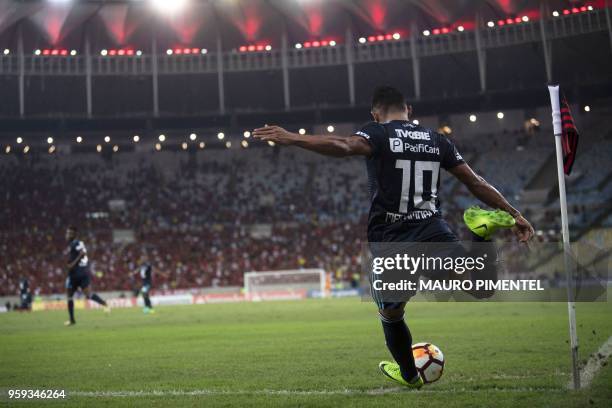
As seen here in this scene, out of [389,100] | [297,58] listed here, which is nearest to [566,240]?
[389,100]

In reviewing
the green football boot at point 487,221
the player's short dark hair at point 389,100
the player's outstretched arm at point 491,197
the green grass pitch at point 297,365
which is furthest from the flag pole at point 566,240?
the player's short dark hair at point 389,100

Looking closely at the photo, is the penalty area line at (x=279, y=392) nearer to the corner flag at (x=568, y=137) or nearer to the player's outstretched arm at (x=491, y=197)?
the player's outstretched arm at (x=491, y=197)

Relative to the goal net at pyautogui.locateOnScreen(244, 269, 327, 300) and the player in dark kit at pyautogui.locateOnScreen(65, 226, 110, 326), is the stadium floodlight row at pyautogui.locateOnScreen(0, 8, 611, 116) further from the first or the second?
the player in dark kit at pyautogui.locateOnScreen(65, 226, 110, 326)

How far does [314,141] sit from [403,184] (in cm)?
106

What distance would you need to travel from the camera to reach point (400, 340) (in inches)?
251

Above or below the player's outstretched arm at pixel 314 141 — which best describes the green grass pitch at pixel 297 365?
below

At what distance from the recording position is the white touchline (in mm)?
6726

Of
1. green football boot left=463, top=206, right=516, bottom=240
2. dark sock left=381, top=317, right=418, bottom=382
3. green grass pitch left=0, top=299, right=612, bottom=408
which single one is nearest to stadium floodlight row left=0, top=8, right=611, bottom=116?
green grass pitch left=0, top=299, right=612, bottom=408

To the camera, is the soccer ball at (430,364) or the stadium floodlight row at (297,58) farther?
the stadium floodlight row at (297,58)

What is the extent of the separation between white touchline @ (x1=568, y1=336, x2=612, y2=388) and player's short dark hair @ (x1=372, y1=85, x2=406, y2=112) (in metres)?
2.97

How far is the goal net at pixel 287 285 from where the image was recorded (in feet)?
127

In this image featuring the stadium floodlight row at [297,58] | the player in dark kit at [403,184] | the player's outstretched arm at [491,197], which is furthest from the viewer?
the stadium floodlight row at [297,58]

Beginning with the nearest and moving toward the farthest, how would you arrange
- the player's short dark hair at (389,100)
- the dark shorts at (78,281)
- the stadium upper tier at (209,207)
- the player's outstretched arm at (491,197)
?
the player's outstretched arm at (491,197)
the player's short dark hair at (389,100)
the dark shorts at (78,281)
the stadium upper tier at (209,207)

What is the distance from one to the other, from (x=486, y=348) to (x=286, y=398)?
4.58m
